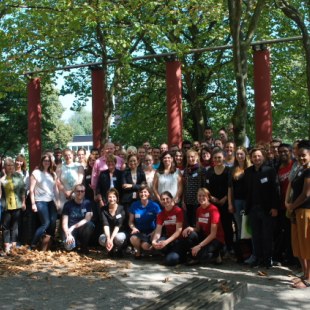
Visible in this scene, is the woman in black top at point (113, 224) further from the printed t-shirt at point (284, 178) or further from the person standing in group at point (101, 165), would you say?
the printed t-shirt at point (284, 178)

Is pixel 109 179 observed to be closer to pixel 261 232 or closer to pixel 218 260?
pixel 218 260

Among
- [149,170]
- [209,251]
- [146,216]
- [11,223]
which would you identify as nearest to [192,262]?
[209,251]

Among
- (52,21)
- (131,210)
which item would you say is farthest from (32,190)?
(52,21)

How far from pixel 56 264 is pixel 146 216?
1769mm

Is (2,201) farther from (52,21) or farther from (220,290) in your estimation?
(52,21)

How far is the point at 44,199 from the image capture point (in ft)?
32.6

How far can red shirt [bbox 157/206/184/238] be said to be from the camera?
→ 877 cm

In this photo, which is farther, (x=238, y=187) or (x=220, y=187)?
(x=220, y=187)

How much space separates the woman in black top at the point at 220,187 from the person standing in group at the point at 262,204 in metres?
0.72

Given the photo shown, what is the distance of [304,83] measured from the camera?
84.8 ft

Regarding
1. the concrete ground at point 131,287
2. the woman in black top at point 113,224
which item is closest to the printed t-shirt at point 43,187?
the woman in black top at point 113,224

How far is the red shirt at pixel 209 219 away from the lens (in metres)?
8.48

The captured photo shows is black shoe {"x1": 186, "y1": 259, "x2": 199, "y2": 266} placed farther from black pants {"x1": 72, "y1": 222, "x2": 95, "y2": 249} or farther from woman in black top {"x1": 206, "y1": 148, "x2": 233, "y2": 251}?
black pants {"x1": 72, "y1": 222, "x2": 95, "y2": 249}

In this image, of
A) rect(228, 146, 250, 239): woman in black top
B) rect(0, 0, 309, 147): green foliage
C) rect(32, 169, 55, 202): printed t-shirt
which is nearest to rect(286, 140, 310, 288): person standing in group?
rect(228, 146, 250, 239): woman in black top
